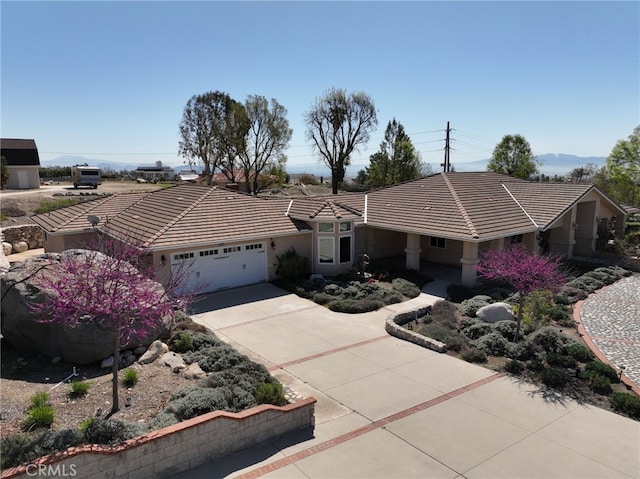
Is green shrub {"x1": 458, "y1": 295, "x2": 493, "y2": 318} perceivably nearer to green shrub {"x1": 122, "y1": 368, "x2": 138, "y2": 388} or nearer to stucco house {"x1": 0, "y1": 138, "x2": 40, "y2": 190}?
green shrub {"x1": 122, "y1": 368, "x2": 138, "y2": 388}

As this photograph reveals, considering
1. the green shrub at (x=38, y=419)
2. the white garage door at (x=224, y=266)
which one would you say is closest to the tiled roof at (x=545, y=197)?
the white garage door at (x=224, y=266)

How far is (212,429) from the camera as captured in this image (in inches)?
324

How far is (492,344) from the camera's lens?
13.6 meters

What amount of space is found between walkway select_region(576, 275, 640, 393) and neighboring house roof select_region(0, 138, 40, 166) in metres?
56.6

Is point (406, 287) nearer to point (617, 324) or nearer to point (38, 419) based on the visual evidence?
point (617, 324)

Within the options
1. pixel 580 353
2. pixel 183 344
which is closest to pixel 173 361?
pixel 183 344

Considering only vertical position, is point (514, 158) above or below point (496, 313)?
above

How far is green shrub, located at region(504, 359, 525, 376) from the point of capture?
39.9 feet

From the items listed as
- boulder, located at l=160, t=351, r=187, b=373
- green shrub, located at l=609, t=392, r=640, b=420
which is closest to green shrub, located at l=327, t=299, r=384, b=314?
boulder, located at l=160, t=351, r=187, b=373

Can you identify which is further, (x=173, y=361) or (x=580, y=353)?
(x=580, y=353)

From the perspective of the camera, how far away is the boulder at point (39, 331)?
427 inches

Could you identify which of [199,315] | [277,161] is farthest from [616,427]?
[277,161]

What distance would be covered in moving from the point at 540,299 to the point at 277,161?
4048 centimetres

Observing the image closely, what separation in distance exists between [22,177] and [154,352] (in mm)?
50756
